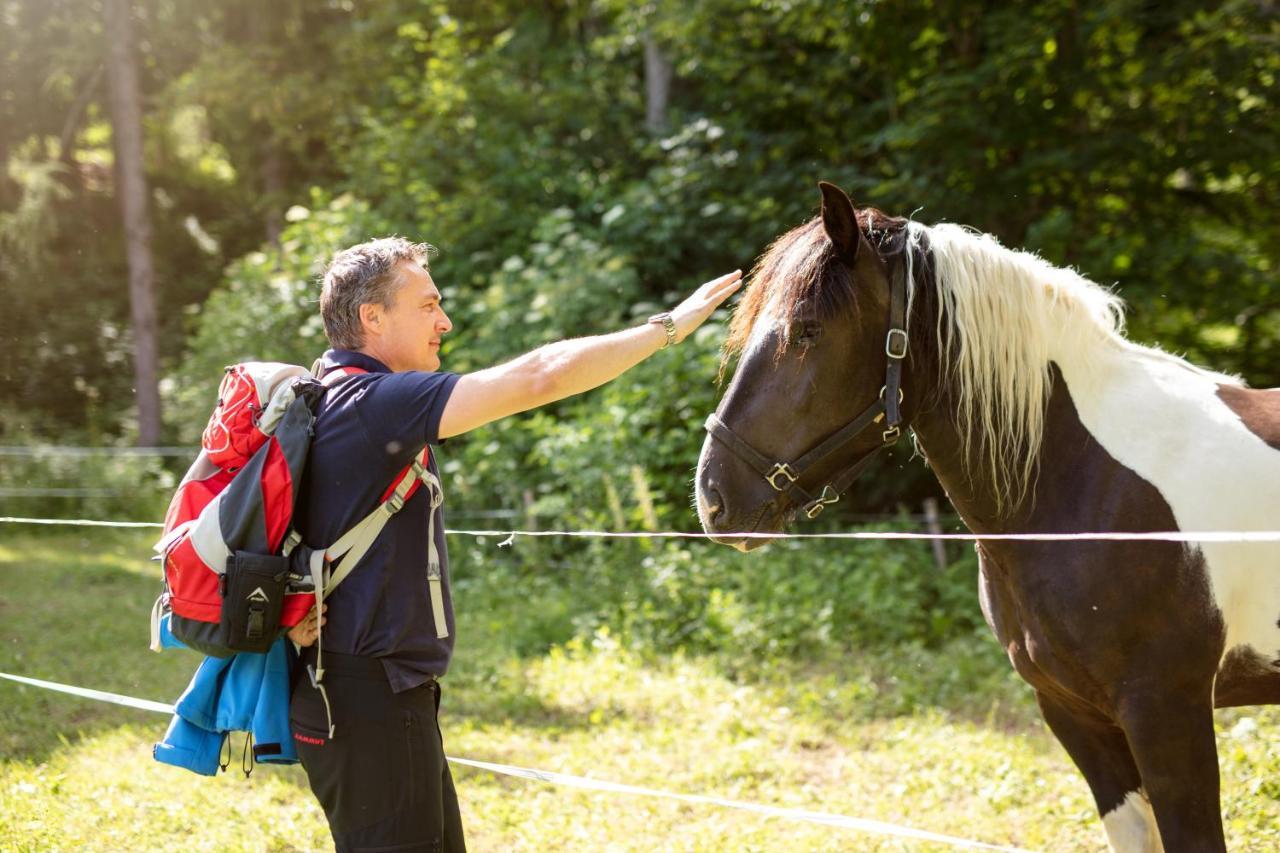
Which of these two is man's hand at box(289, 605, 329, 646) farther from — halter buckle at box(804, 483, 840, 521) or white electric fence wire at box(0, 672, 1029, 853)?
halter buckle at box(804, 483, 840, 521)

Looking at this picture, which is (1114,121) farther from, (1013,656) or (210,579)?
(210,579)

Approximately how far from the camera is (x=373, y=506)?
232 centimetres

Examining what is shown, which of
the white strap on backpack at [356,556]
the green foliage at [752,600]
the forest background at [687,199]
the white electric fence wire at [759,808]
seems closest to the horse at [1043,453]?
the white electric fence wire at [759,808]

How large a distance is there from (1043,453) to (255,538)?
1938 mm

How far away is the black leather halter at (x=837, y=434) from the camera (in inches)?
99.7

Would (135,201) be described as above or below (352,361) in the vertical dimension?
above

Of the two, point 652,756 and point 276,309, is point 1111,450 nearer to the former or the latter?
point 652,756

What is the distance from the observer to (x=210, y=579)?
226 cm

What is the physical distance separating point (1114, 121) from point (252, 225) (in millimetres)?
16724

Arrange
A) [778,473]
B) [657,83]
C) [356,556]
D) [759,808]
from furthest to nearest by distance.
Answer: [657,83] → [759,808] → [778,473] → [356,556]

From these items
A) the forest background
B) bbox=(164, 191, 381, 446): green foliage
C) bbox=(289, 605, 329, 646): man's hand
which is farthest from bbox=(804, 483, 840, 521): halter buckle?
bbox=(164, 191, 381, 446): green foliage

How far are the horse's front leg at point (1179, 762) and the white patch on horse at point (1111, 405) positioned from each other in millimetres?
249

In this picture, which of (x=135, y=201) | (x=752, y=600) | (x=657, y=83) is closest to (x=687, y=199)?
(x=657, y=83)

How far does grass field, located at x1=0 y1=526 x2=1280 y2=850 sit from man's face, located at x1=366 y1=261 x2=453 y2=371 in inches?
92.7
